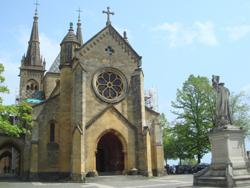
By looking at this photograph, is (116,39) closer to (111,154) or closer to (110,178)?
(111,154)

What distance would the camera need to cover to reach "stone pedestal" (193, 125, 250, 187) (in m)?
11.5

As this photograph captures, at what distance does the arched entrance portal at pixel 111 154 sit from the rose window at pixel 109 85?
12.3 feet

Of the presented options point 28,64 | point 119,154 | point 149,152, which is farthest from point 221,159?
point 28,64

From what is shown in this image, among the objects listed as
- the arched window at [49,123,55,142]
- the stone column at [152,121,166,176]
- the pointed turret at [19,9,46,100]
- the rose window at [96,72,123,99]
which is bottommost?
the stone column at [152,121,166,176]

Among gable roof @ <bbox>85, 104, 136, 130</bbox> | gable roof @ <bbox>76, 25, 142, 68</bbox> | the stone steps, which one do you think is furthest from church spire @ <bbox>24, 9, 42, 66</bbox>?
the stone steps

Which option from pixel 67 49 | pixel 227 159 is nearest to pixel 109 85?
pixel 67 49

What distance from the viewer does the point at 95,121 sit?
24.2 m

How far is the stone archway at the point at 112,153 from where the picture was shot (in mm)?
25031

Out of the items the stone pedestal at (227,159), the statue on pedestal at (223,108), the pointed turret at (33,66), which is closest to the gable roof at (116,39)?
the statue on pedestal at (223,108)

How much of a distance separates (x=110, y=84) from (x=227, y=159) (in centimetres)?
1622

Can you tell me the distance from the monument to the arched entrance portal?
43.5 feet

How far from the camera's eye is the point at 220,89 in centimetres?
1315

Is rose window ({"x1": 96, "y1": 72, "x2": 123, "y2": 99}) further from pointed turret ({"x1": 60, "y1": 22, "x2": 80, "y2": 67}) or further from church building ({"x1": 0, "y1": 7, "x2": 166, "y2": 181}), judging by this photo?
pointed turret ({"x1": 60, "y1": 22, "x2": 80, "y2": 67})

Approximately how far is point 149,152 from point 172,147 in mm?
20983
